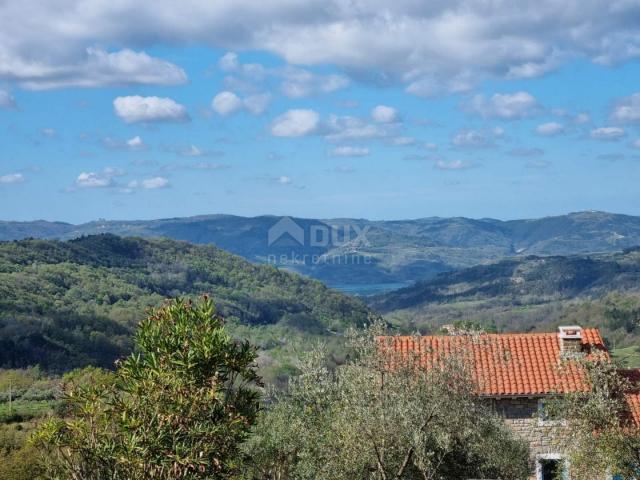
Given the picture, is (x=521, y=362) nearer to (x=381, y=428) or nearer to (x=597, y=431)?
(x=597, y=431)

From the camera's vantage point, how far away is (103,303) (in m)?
142

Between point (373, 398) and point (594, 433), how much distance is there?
4.71 m

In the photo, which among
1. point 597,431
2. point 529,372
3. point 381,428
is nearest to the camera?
point 381,428

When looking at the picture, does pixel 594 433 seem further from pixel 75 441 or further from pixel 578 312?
pixel 578 312

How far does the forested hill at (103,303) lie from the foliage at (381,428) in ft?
192

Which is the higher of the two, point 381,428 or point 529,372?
point 381,428

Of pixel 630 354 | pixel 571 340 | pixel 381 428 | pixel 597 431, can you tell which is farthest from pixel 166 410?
pixel 630 354

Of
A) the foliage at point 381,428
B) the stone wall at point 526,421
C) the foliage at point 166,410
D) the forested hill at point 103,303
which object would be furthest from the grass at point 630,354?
the foliage at point 166,410

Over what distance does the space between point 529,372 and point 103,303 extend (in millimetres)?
124526

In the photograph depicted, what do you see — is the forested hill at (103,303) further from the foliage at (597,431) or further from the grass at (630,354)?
the foliage at (597,431)

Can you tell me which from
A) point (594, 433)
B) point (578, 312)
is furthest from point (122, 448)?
point (578, 312)

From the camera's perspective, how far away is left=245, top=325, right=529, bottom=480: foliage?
16375 millimetres

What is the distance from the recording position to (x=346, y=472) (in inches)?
660

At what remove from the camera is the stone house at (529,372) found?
2303 centimetres
